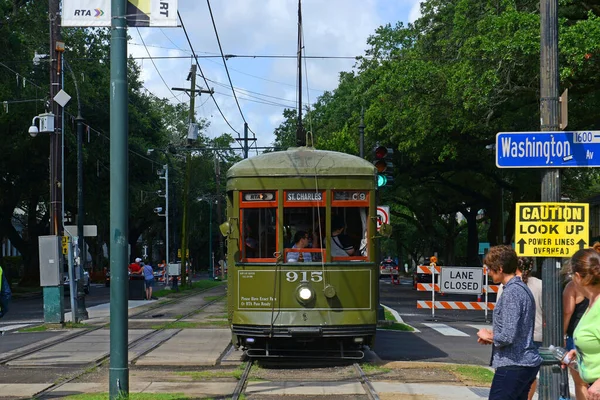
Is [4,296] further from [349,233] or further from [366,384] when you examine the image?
[349,233]

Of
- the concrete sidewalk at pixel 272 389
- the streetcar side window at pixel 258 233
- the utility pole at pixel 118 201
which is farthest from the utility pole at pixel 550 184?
the streetcar side window at pixel 258 233

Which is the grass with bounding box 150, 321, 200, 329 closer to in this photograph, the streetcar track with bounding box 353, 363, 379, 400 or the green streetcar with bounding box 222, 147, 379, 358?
the green streetcar with bounding box 222, 147, 379, 358

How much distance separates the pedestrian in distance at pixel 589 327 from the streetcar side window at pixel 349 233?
7.75 m

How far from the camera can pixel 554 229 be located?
8.13 m

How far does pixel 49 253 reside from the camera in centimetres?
2161

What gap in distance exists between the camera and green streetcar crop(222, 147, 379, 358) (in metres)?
13.2

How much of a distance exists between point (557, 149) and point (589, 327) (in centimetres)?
323

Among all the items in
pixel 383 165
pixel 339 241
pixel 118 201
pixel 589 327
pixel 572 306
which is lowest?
pixel 572 306

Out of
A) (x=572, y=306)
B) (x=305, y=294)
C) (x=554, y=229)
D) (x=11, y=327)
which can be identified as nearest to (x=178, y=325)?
(x=11, y=327)

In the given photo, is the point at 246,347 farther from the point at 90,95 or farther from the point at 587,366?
the point at 90,95

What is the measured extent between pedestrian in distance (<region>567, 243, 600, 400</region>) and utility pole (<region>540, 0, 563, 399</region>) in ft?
6.95

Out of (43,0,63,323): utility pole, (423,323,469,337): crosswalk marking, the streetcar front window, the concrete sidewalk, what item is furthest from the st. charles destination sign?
(43,0,63,323): utility pole

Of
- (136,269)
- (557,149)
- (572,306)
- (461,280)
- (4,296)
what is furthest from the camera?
(136,269)

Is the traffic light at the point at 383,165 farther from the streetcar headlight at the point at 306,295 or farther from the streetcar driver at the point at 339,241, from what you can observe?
the streetcar headlight at the point at 306,295
